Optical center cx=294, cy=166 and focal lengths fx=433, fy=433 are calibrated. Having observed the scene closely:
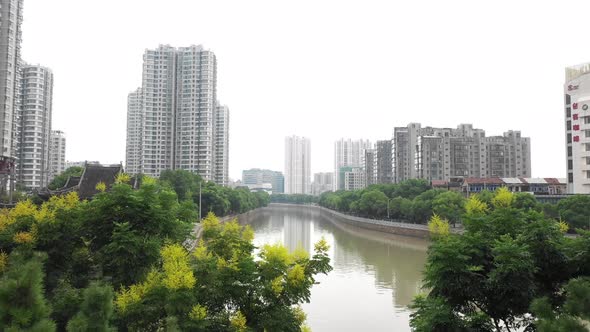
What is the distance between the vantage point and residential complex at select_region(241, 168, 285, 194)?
17896 centimetres

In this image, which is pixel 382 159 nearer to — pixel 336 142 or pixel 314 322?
pixel 336 142

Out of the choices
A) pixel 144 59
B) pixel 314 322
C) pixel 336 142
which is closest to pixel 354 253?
pixel 314 322

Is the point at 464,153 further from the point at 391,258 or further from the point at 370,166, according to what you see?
the point at 391,258

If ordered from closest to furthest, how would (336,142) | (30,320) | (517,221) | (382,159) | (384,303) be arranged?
(30,320)
(517,221)
(384,303)
(382,159)
(336,142)

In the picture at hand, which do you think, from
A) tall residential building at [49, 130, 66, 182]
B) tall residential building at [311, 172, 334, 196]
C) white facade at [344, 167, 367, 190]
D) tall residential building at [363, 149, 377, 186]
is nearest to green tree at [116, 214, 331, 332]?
tall residential building at [49, 130, 66, 182]

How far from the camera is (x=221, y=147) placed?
83.8m

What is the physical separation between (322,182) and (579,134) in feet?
497

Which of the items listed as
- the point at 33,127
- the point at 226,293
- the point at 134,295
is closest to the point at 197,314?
the point at 226,293

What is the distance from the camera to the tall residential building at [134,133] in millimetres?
77037

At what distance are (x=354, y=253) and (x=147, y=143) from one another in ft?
162

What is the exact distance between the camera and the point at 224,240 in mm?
9156

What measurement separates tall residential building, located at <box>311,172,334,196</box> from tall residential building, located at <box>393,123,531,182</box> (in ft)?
315

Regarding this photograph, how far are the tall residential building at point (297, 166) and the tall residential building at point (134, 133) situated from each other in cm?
8047

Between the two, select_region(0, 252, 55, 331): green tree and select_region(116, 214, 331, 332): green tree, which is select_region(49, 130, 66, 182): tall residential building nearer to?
select_region(116, 214, 331, 332): green tree
